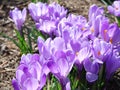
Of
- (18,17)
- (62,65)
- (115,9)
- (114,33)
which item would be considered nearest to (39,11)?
(18,17)

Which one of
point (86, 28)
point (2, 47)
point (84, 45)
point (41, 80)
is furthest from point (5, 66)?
point (41, 80)

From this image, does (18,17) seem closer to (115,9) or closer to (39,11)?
(39,11)

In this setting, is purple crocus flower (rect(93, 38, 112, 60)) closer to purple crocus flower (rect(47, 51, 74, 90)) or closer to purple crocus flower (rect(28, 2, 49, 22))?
purple crocus flower (rect(47, 51, 74, 90))

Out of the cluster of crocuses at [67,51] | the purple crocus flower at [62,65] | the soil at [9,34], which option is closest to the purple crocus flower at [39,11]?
the cluster of crocuses at [67,51]

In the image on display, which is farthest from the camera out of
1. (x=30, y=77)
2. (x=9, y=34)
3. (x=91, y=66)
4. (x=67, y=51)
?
(x=9, y=34)

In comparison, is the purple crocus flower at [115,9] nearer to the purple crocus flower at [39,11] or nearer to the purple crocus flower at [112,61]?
the purple crocus flower at [39,11]
